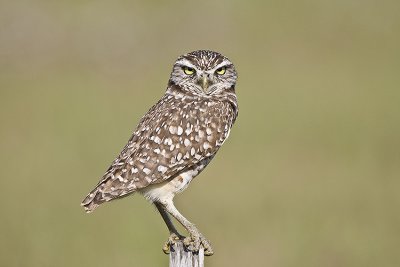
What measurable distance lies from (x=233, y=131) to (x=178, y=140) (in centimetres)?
647

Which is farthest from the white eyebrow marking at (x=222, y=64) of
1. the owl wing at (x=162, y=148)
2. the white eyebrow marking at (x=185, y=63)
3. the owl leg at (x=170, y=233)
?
the owl leg at (x=170, y=233)

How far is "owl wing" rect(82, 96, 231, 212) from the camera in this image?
604 cm

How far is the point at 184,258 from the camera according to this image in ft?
17.7

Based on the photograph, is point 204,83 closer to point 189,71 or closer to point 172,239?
point 189,71

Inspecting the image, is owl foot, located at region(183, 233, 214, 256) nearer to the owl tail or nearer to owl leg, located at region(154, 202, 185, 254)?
owl leg, located at region(154, 202, 185, 254)

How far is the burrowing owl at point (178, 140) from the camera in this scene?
6.06m

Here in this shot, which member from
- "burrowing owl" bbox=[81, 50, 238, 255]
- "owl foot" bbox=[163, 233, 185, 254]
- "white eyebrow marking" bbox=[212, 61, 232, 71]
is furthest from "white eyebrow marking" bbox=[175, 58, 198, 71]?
"owl foot" bbox=[163, 233, 185, 254]

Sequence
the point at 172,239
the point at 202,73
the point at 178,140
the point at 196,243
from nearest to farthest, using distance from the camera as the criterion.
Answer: the point at 196,243, the point at 172,239, the point at 178,140, the point at 202,73

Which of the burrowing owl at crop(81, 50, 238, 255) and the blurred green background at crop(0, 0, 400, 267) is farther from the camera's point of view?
the blurred green background at crop(0, 0, 400, 267)

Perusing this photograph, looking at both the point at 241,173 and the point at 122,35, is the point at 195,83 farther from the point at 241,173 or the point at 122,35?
the point at 122,35

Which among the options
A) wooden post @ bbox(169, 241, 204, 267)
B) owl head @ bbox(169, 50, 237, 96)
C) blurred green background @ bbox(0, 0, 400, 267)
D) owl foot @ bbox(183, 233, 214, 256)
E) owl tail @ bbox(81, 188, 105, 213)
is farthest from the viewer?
blurred green background @ bbox(0, 0, 400, 267)

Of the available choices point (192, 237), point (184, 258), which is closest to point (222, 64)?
point (192, 237)

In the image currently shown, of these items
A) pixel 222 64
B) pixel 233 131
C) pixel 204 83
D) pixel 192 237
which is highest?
pixel 233 131

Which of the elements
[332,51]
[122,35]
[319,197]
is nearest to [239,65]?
[332,51]
